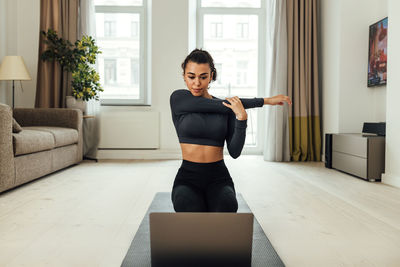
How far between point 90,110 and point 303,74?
109 inches

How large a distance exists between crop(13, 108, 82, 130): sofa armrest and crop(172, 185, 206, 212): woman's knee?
2704mm

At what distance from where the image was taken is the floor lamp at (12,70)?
396 cm

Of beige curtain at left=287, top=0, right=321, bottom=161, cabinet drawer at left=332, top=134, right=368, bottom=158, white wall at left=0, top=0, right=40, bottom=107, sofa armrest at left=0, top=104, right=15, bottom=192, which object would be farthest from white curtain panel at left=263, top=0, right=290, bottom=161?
white wall at left=0, top=0, right=40, bottom=107

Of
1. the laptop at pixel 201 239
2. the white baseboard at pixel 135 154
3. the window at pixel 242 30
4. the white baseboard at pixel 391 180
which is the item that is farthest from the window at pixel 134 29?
the laptop at pixel 201 239

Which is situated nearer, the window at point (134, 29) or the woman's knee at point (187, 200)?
the woman's knee at point (187, 200)

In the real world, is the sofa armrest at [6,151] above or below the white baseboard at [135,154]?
above

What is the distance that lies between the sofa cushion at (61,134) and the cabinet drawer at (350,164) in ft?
9.19

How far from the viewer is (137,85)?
16.2ft

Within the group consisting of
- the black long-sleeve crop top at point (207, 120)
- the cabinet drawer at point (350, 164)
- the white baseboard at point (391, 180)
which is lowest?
the white baseboard at point (391, 180)

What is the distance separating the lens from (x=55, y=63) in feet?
14.5

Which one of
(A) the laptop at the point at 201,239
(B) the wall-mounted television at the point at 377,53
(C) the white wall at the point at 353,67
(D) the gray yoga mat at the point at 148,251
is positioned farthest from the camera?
(C) the white wall at the point at 353,67

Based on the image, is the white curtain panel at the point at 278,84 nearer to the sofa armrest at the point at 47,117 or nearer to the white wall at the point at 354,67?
the white wall at the point at 354,67

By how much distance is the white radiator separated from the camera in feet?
15.1

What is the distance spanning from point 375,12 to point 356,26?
0.79ft
